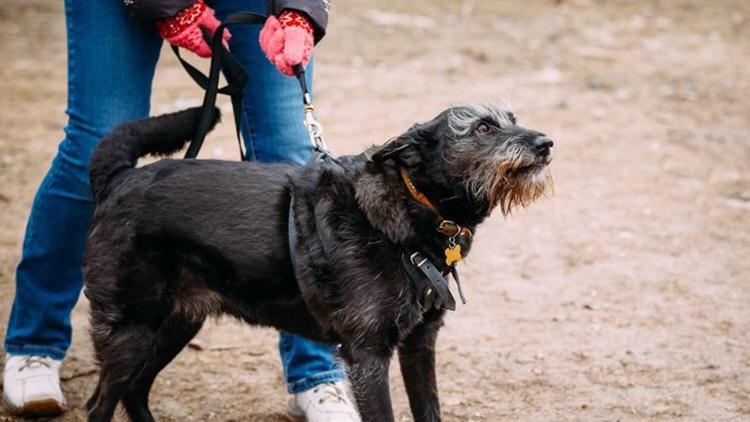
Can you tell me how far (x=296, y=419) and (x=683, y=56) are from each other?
26.0ft

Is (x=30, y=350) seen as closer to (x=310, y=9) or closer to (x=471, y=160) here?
(x=310, y=9)

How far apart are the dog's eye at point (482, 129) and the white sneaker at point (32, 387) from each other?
223cm

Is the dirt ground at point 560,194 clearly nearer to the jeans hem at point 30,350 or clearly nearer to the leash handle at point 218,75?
the jeans hem at point 30,350

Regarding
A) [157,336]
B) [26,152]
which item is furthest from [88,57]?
[26,152]

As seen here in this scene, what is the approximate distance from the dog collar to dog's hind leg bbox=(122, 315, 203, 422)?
3.74ft

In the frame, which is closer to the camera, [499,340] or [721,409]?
[721,409]

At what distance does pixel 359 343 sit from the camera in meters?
3.41

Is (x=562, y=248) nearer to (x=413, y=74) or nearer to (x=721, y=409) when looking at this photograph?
(x=721, y=409)

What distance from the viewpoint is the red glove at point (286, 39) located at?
361 cm

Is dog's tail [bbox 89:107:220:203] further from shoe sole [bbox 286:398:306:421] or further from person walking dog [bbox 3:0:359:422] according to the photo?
shoe sole [bbox 286:398:306:421]

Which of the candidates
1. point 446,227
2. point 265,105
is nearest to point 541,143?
point 446,227

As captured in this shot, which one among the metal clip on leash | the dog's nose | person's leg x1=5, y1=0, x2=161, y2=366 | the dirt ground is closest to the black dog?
the dog's nose

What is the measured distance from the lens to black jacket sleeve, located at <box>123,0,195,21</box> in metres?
3.65

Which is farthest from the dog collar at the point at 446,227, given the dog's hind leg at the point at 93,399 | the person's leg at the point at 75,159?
the dog's hind leg at the point at 93,399
